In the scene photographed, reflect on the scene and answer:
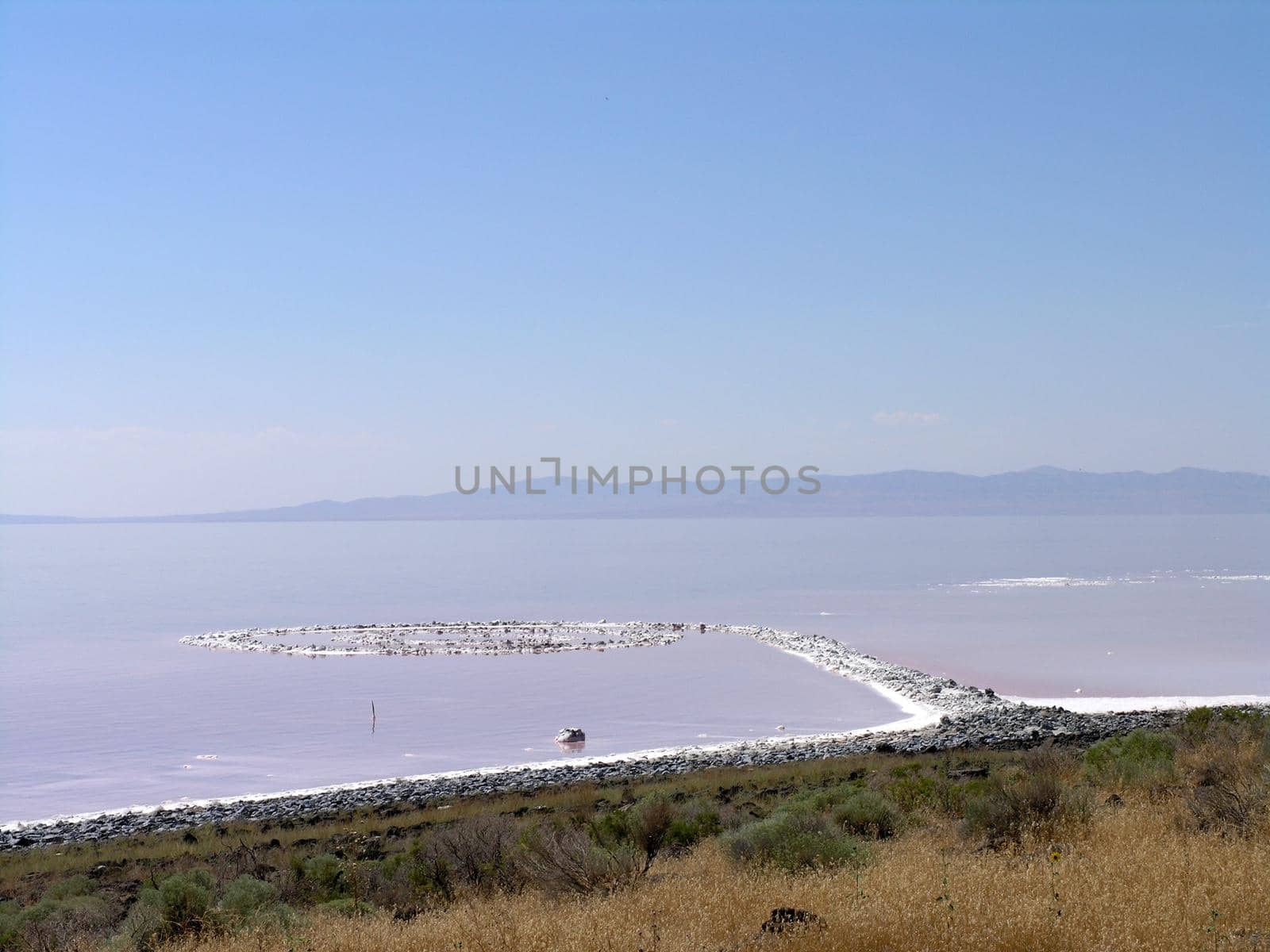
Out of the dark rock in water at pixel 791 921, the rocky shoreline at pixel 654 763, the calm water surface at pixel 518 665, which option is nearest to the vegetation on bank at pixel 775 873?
the dark rock in water at pixel 791 921

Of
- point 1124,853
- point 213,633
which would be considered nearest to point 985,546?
point 213,633

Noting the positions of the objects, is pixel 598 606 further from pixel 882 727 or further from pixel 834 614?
pixel 882 727

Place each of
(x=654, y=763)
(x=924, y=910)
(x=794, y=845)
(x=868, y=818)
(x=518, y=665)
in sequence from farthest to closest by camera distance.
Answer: (x=518, y=665)
(x=654, y=763)
(x=868, y=818)
(x=794, y=845)
(x=924, y=910)

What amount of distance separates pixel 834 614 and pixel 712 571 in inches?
1444

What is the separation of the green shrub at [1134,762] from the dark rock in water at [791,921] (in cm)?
627

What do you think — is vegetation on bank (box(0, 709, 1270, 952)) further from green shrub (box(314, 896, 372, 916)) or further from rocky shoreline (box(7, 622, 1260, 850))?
rocky shoreline (box(7, 622, 1260, 850))

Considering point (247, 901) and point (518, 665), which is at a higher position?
point (247, 901)

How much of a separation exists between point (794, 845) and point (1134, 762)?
18.8ft

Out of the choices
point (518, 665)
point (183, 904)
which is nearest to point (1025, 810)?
point (183, 904)

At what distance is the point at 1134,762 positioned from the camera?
40.3 feet

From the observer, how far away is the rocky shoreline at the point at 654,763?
17484mm

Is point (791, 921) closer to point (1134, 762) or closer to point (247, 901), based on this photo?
point (247, 901)

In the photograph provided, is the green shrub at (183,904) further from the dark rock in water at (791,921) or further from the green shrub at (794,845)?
the dark rock in water at (791,921)

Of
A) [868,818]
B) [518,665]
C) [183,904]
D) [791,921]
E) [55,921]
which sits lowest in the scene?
[518,665]
